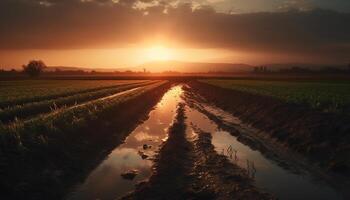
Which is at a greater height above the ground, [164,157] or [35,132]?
[35,132]

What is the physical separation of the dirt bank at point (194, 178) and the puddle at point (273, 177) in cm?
60

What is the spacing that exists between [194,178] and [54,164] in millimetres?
5051

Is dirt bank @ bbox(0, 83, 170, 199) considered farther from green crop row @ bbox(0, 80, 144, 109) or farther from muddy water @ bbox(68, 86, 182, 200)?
green crop row @ bbox(0, 80, 144, 109)

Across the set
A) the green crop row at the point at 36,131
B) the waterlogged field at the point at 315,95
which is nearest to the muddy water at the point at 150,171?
the green crop row at the point at 36,131

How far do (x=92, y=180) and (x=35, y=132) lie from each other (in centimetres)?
440

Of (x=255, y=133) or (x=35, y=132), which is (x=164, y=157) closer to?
(x=35, y=132)

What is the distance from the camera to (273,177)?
13.6 meters

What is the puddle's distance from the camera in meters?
11.7

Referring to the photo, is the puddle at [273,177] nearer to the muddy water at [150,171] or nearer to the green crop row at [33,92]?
the muddy water at [150,171]

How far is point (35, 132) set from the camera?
53.4 feet

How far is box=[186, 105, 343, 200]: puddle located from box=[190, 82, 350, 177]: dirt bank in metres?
1.66

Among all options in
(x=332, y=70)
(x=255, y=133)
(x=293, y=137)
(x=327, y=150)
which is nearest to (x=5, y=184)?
(x=327, y=150)

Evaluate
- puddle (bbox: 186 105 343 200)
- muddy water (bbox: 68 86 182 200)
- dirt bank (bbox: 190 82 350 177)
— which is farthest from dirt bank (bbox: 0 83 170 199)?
dirt bank (bbox: 190 82 350 177)

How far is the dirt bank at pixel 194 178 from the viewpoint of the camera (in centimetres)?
1117
